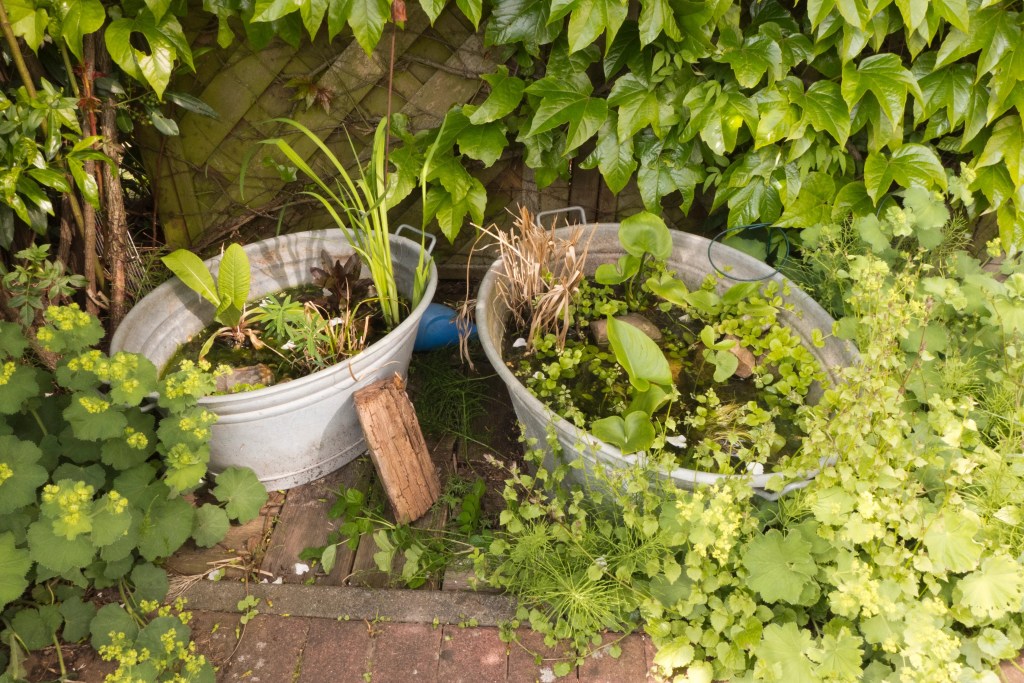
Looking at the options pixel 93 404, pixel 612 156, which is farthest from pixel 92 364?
pixel 612 156

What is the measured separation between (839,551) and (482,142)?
4.86ft

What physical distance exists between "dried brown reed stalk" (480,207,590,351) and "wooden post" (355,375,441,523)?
42 centimetres

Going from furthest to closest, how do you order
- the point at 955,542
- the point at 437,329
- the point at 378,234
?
the point at 437,329, the point at 378,234, the point at 955,542

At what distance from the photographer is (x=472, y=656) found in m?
1.72

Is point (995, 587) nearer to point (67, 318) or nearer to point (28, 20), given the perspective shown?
point (67, 318)

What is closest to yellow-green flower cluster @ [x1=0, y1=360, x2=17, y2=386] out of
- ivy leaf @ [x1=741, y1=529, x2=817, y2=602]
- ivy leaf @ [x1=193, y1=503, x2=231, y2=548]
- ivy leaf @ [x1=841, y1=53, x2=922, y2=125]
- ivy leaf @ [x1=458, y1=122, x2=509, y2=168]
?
ivy leaf @ [x1=193, y1=503, x2=231, y2=548]

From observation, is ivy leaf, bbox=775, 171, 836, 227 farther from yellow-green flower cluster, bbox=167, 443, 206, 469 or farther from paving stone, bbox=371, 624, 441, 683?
yellow-green flower cluster, bbox=167, 443, 206, 469

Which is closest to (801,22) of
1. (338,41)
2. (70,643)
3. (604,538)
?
(338,41)

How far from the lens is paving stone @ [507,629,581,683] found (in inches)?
65.9

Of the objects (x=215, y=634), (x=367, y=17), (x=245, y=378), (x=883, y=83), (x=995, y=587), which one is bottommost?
(x=215, y=634)

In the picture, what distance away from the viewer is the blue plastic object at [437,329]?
7.87 feet

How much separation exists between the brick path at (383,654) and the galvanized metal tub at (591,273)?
1.48ft

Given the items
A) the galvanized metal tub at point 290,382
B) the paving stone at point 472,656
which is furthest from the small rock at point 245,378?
the paving stone at point 472,656

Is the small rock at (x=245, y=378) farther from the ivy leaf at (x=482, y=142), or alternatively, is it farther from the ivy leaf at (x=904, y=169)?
the ivy leaf at (x=904, y=169)
